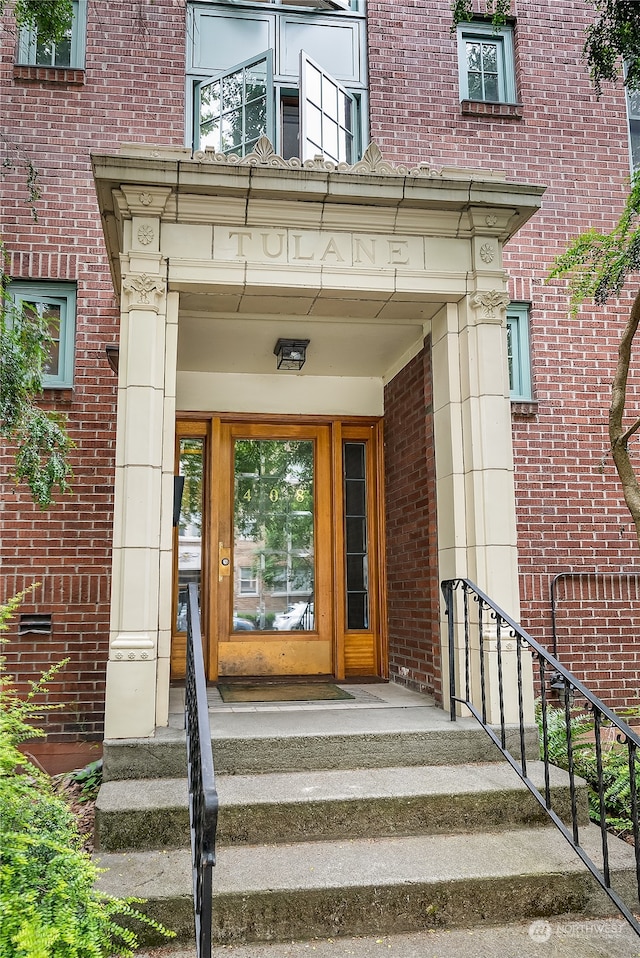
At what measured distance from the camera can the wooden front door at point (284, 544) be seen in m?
6.84

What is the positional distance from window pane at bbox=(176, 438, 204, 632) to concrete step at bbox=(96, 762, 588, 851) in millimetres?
2962

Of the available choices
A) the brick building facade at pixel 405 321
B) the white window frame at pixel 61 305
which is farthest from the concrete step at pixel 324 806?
the white window frame at pixel 61 305

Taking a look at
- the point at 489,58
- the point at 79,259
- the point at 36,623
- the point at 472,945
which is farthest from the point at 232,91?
the point at 472,945

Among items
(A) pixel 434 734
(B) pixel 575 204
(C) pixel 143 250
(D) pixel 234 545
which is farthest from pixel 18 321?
(B) pixel 575 204

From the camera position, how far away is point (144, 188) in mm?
4773

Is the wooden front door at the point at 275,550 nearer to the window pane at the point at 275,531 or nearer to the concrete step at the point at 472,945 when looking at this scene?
the window pane at the point at 275,531

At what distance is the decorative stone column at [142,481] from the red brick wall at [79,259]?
202cm

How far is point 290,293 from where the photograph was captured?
16.8 ft

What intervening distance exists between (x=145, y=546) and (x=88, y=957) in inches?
90.1

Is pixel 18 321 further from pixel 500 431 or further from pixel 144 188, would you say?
pixel 500 431

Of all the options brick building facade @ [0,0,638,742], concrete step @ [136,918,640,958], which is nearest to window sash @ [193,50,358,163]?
brick building facade @ [0,0,638,742]

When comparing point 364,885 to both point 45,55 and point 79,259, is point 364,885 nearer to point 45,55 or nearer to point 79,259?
point 79,259

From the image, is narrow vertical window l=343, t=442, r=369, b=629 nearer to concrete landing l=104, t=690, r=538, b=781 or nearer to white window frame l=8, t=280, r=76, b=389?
concrete landing l=104, t=690, r=538, b=781

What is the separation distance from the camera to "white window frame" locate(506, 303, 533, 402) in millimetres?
7418
